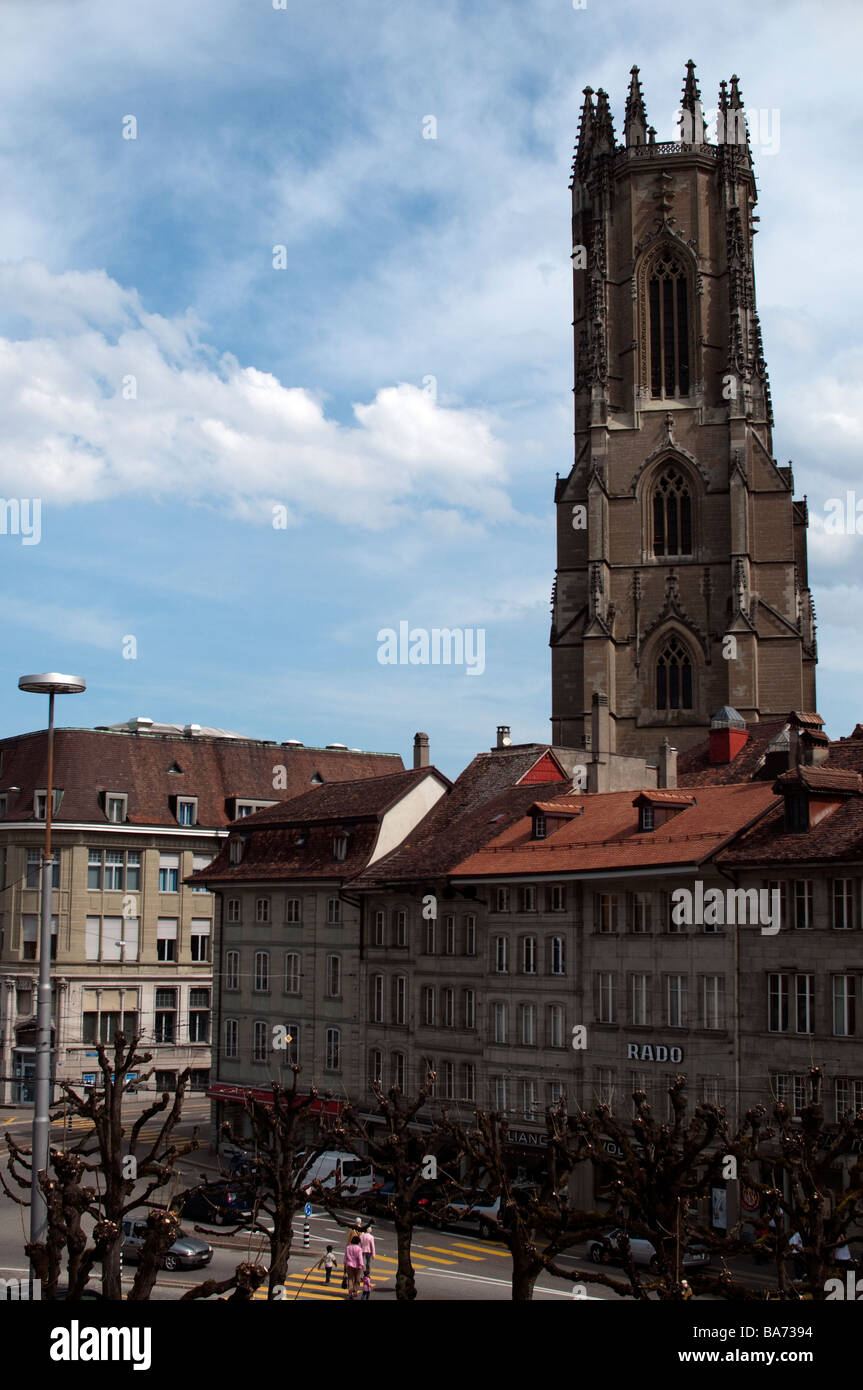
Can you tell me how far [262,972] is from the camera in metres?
64.1

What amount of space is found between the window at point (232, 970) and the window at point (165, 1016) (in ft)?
50.2

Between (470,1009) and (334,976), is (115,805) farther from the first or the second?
(470,1009)

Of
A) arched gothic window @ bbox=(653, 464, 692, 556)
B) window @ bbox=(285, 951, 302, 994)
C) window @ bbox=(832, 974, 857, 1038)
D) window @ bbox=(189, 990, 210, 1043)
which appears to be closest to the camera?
window @ bbox=(832, 974, 857, 1038)

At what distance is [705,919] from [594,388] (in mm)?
56051

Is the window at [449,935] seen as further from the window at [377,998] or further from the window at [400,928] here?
the window at [377,998]

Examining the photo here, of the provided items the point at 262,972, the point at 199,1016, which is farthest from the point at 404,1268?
the point at 199,1016

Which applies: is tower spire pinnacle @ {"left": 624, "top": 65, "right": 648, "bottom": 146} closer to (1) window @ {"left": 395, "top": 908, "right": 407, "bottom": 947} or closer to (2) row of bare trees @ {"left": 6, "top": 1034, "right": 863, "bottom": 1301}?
(1) window @ {"left": 395, "top": 908, "right": 407, "bottom": 947}

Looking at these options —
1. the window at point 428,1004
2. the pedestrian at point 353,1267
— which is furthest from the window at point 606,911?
the pedestrian at point 353,1267

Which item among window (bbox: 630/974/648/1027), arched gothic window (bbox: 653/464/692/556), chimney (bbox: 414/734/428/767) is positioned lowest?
window (bbox: 630/974/648/1027)

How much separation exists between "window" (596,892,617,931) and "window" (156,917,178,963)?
3869 cm

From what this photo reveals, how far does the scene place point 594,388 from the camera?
9381 cm

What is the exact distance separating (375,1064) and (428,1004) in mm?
3923

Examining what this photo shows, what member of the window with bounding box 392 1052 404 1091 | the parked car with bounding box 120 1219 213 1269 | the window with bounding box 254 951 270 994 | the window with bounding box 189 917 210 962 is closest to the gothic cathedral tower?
the window with bounding box 189 917 210 962

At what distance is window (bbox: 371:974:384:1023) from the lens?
5741 cm
